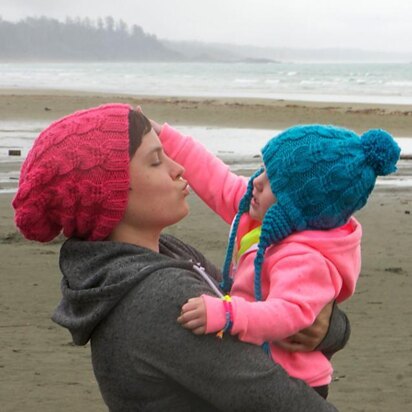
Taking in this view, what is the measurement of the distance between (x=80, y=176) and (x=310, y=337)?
0.62m

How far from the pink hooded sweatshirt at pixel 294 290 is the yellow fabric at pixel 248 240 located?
1.2 inches

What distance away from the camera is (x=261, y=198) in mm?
2467

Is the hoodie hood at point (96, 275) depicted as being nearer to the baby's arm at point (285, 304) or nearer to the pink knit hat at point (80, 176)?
the pink knit hat at point (80, 176)

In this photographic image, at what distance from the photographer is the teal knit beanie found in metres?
2.33

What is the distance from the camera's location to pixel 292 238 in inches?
91.5

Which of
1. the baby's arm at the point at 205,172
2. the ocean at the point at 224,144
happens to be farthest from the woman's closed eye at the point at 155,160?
the ocean at the point at 224,144

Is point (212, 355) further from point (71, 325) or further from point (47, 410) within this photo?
point (47, 410)

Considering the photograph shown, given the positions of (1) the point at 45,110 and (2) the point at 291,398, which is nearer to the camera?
(2) the point at 291,398

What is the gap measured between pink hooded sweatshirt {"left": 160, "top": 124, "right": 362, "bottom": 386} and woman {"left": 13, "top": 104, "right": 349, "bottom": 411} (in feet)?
0.17

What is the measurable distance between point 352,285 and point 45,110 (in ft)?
82.9

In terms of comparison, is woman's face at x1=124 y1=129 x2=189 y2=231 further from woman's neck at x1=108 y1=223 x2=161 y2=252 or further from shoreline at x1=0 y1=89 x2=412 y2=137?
shoreline at x1=0 y1=89 x2=412 y2=137

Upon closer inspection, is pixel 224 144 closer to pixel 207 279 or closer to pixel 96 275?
pixel 207 279

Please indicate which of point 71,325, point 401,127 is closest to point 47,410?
point 71,325

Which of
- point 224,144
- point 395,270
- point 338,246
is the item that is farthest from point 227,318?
point 224,144
